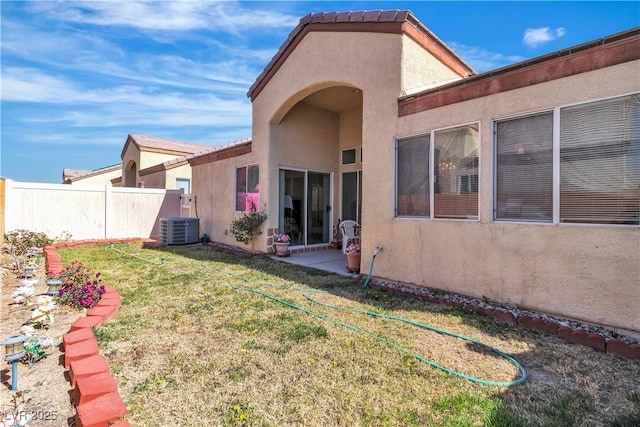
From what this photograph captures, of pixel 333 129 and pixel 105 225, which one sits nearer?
pixel 333 129

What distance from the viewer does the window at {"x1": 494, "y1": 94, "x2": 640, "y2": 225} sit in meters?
4.03

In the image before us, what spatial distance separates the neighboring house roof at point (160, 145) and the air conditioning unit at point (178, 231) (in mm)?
9741

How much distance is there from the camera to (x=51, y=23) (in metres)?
7.46

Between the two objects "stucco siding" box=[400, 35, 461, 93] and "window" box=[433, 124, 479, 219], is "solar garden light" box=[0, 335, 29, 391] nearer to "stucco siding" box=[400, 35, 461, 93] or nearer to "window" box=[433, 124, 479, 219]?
"window" box=[433, 124, 479, 219]

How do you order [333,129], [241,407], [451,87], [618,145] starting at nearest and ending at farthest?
[241,407] → [618,145] → [451,87] → [333,129]

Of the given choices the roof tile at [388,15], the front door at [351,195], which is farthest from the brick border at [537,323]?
the roof tile at [388,15]

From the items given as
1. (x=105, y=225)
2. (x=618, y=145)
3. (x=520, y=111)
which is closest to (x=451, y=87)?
(x=520, y=111)

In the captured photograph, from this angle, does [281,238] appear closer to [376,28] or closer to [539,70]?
[376,28]

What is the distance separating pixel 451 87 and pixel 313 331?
4618mm

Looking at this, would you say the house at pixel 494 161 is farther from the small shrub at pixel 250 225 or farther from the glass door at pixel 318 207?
the small shrub at pixel 250 225

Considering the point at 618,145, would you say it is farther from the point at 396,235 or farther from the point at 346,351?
the point at 346,351

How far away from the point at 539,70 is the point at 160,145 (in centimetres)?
2158

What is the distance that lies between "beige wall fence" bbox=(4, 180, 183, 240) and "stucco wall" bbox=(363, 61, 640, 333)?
11796 mm

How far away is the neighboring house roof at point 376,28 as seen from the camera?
640cm
